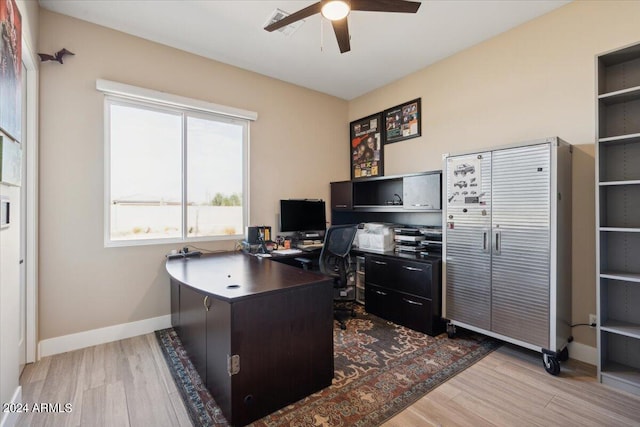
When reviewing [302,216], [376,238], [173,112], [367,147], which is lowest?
[376,238]

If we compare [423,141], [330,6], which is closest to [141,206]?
[330,6]

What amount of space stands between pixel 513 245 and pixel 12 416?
3615 mm

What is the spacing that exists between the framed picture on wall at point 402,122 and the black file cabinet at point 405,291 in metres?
1.73

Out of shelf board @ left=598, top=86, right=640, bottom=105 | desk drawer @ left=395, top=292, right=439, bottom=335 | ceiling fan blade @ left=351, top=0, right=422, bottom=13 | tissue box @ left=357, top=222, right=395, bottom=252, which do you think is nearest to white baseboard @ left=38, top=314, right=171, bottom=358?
tissue box @ left=357, top=222, right=395, bottom=252

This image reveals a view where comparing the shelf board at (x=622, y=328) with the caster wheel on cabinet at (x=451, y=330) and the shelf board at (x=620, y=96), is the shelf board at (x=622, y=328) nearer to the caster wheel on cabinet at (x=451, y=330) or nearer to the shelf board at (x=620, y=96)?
the caster wheel on cabinet at (x=451, y=330)

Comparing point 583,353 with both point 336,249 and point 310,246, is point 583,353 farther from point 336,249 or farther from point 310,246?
point 310,246

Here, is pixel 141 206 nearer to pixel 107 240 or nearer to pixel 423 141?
pixel 107 240

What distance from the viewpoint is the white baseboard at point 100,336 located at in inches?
101

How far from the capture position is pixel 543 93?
8.84 ft

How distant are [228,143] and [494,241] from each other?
10.2ft

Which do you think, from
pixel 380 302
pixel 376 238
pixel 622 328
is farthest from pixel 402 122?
pixel 622 328

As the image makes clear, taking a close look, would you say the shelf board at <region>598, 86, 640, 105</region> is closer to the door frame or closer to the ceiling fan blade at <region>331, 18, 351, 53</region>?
the ceiling fan blade at <region>331, 18, 351, 53</region>

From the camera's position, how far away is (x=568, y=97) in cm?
255

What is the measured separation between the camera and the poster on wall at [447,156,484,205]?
2.68 metres
